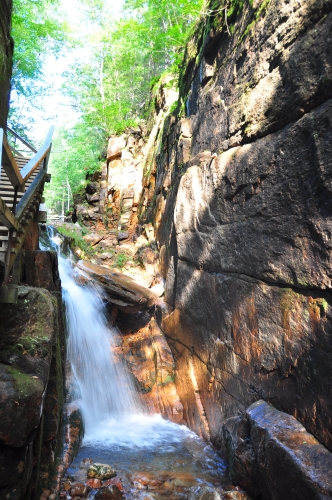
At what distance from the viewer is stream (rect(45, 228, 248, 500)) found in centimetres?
448

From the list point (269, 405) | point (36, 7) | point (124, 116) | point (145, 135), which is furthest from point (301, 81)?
point (36, 7)

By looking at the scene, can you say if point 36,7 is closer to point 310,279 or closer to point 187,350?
point 187,350

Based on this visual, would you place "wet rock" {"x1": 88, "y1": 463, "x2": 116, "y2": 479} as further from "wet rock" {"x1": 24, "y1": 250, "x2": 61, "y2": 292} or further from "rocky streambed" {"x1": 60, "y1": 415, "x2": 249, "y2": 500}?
"wet rock" {"x1": 24, "y1": 250, "x2": 61, "y2": 292}

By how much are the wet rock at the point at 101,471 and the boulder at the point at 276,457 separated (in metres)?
1.79

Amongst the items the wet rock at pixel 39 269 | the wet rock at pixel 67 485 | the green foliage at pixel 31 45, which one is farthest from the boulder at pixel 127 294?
the green foliage at pixel 31 45

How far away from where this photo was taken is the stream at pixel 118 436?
448 cm

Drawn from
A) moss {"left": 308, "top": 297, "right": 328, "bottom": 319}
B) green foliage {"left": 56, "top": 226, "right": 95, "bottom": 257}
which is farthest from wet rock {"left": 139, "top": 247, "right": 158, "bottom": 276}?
moss {"left": 308, "top": 297, "right": 328, "bottom": 319}

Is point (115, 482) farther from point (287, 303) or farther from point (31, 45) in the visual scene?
point (31, 45)

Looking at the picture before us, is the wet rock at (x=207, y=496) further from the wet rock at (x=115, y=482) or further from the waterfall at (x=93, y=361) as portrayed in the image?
the waterfall at (x=93, y=361)

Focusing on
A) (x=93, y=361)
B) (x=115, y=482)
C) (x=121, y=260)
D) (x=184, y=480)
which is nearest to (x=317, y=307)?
(x=184, y=480)

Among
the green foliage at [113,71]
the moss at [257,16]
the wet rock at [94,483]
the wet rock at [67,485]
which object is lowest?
the wet rock at [94,483]

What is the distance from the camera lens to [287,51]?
4488 mm

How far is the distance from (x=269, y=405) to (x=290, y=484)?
1.10 meters

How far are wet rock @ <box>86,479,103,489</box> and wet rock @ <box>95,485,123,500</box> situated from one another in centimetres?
15
